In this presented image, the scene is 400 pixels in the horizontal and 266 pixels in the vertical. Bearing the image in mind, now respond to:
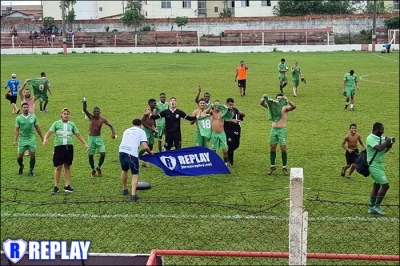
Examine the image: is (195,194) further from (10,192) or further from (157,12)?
(157,12)

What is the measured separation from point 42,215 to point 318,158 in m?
8.30

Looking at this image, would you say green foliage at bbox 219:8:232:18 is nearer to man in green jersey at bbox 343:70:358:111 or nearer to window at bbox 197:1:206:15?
window at bbox 197:1:206:15

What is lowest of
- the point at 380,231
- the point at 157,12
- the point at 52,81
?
the point at 380,231

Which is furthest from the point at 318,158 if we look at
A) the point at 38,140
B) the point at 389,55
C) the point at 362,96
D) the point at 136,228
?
the point at 389,55

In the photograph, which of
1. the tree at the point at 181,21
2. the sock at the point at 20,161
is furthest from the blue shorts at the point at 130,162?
the tree at the point at 181,21

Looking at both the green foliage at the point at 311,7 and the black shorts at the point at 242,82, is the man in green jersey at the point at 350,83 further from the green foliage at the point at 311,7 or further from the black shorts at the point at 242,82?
the green foliage at the point at 311,7

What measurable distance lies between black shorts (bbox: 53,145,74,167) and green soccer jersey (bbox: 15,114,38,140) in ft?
5.78

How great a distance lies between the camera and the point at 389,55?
5112cm

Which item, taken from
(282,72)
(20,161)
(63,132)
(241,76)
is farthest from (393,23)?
(63,132)

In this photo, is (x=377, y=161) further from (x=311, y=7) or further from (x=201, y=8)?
(x=201, y=8)

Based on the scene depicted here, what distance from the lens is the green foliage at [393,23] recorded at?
6581 centimetres

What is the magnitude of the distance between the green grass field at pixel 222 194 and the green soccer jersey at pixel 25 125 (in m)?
1.06

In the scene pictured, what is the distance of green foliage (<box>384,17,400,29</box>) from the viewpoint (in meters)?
65.8

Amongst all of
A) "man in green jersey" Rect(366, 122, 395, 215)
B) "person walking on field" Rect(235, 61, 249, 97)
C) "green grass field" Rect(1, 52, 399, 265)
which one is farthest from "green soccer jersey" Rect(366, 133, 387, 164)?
"person walking on field" Rect(235, 61, 249, 97)
